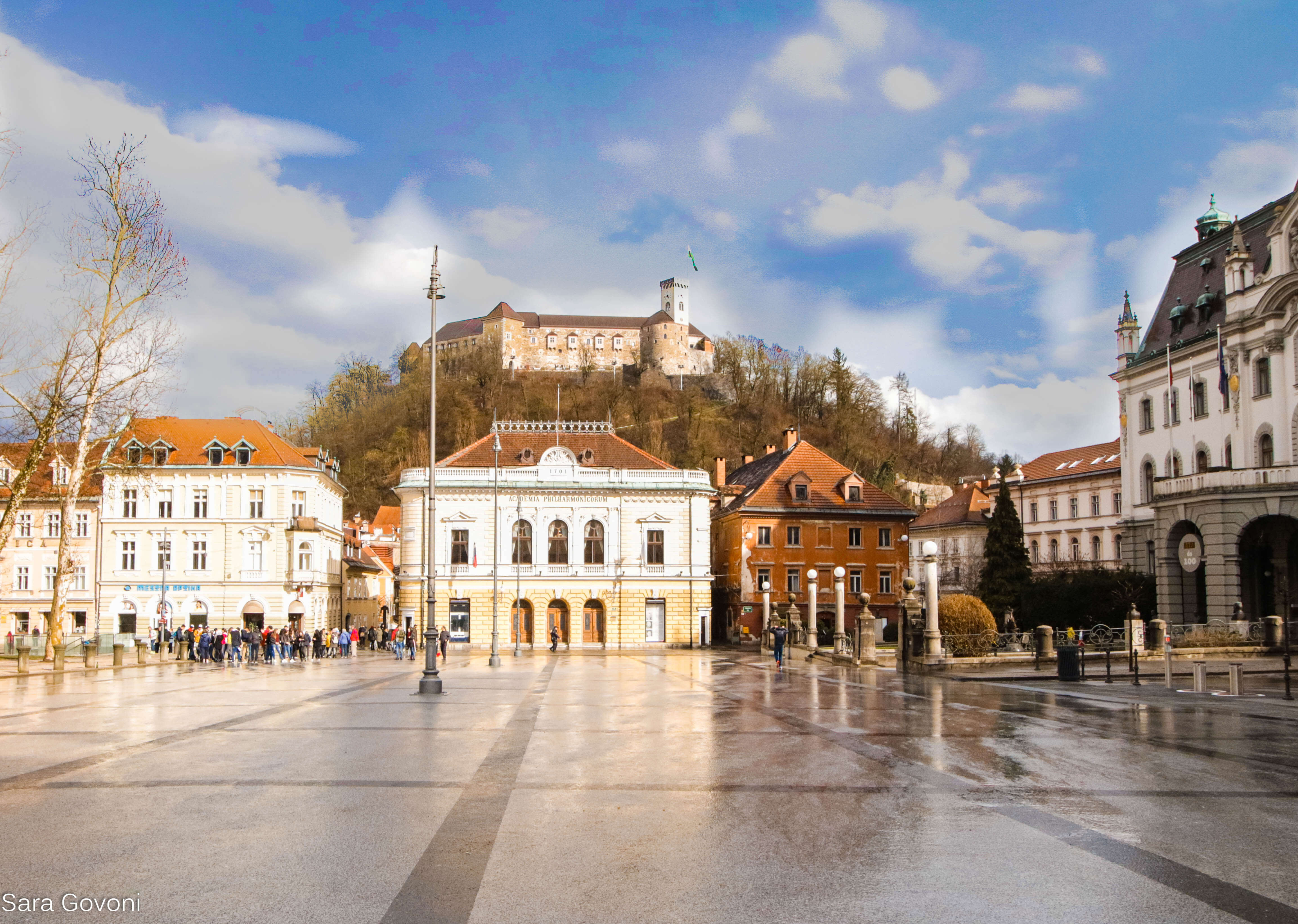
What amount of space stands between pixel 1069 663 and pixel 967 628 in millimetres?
5837

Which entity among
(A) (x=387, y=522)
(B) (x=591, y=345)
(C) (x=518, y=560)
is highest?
(B) (x=591, y=345)

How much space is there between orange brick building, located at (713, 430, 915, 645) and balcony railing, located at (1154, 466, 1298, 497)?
2059 centimetres

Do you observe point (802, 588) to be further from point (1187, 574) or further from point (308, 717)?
point (308, 717)

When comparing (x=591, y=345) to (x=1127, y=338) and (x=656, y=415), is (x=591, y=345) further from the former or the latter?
(x=1127, y=338)

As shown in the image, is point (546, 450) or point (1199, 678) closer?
point (1199, 678)

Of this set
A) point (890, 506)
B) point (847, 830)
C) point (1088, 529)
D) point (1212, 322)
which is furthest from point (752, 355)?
point (847, 830)

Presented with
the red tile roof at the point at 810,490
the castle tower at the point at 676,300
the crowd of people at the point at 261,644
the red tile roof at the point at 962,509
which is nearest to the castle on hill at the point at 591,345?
the castle tower at the point at 676,300

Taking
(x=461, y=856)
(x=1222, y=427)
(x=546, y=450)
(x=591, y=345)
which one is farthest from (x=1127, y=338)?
(x=591, y=345)

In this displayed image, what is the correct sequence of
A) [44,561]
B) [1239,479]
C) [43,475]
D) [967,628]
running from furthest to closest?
[44,561] → [43,475] → [1239,479] → [967,628]

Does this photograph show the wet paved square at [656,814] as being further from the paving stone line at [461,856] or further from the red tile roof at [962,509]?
the red tile roof at [962,509]

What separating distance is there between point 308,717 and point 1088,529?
70.7m

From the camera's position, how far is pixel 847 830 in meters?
9.62

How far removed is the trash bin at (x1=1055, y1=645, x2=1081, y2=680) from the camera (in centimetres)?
2917

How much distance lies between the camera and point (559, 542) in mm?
62188
